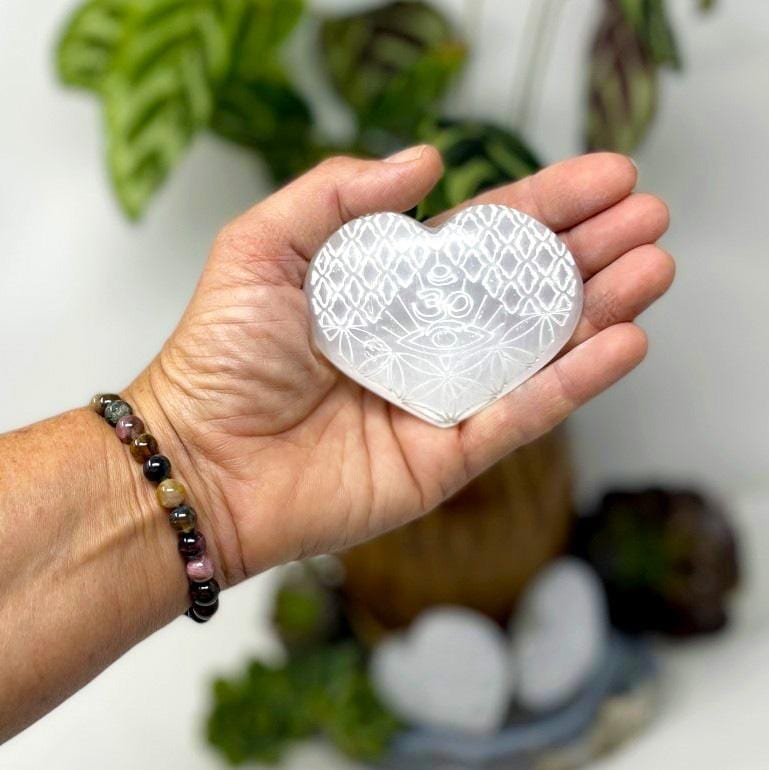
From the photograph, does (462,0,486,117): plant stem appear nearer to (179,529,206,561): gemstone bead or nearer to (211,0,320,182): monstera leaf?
(211,0,320,182): monstera leaf

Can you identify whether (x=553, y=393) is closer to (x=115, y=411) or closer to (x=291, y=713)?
(x=115, y=411)

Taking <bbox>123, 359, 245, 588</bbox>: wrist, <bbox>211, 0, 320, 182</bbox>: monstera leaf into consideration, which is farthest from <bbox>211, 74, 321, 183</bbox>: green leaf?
<bbox>123, 359, 245, 588</bbox>: wrist

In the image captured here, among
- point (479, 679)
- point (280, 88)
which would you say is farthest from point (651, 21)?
point (479, 679)

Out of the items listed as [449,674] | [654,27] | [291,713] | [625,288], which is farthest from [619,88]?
[291,713]

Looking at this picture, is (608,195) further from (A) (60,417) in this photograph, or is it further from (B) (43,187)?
(B) (43,187)

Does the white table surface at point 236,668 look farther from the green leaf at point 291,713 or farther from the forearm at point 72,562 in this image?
the forearm at point 72,562

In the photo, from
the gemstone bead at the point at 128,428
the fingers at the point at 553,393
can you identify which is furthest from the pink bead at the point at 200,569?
the fingers at the point at 553,393
